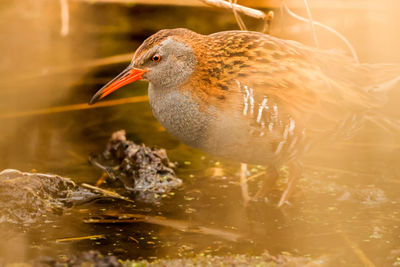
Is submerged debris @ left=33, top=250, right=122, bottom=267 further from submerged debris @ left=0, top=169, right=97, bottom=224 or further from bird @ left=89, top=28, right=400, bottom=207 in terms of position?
bird @ left=89, top=28, right=400, bottom=207

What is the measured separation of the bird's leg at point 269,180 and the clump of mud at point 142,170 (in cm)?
67

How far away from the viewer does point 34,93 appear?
691 centimetres

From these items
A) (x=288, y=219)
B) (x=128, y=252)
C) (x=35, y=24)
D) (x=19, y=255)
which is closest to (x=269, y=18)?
(x=288, y=219)

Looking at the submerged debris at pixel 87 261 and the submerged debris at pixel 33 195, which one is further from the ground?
the submerged debris at pixel 87 261

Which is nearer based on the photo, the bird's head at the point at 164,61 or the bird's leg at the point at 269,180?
the bird's head at the point at 164,61

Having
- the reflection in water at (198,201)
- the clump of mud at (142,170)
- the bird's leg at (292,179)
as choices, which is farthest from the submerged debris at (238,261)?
the clump of mud at (142,170)

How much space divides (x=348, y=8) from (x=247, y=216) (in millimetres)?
4334

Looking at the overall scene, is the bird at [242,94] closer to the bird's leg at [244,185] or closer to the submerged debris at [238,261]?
the bird's leg at [244,185]

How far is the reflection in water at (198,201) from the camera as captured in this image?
3998 mm

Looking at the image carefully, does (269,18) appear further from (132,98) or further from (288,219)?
(132,98)

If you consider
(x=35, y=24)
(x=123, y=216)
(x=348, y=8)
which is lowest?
(x=123, y=216)

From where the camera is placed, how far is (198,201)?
189 inches

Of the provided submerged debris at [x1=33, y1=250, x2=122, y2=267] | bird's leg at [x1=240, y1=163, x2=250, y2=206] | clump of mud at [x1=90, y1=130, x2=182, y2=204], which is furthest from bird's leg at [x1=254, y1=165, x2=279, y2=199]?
submerged debris at [x1=33, y1=250, x2=122, y2=267]

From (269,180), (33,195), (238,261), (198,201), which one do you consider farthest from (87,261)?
(269,180)
